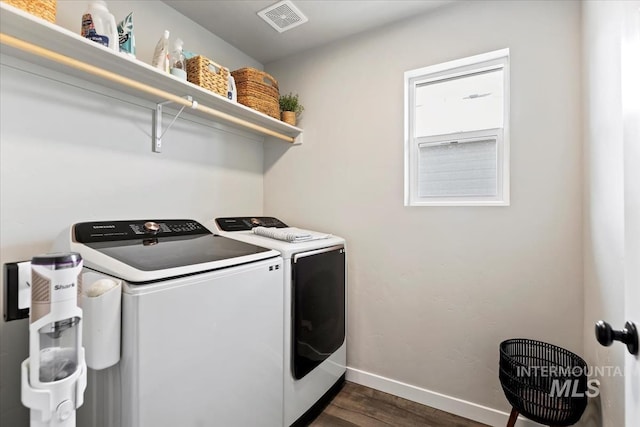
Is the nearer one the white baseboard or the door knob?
the door knob

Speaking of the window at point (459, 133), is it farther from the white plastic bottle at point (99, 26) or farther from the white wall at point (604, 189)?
the white plastic bottle at point (99, 26)

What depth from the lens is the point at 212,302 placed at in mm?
1179

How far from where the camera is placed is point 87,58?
4.36 feet

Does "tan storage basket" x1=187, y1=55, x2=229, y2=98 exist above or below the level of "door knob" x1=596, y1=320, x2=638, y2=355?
above

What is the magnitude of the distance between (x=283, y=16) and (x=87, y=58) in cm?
122

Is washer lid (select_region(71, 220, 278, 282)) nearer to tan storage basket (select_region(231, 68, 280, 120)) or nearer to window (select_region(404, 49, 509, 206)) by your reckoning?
tan storage basket (select_region(231, 68, 280, 120))

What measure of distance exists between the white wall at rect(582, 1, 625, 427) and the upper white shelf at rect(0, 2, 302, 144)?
179 centimetres

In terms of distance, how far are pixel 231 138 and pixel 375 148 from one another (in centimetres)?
113

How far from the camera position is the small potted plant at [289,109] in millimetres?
2332

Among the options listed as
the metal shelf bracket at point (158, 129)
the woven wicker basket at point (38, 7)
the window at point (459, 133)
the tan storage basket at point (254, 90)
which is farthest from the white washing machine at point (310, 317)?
the woven wicker basket at point (38, 7)

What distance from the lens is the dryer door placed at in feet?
5.45

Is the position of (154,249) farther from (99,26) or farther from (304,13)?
(304,13)

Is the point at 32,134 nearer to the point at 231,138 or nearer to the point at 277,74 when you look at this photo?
the point at 231,138

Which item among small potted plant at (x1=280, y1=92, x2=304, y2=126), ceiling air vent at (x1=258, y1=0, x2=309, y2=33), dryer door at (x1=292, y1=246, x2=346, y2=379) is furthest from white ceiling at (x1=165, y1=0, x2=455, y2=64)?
dryer door at (x1=292, y1=246, x2=346, y2=379)
